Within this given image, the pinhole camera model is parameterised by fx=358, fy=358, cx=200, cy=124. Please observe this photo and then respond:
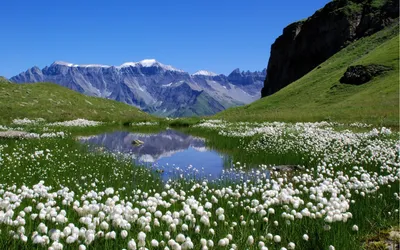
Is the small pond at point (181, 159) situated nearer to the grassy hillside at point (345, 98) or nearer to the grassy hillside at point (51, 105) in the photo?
the grassy hillside at point (345, 98)

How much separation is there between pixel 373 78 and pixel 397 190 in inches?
2420

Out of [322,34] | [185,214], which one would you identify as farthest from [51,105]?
[322,34]

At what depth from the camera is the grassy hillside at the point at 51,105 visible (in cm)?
4584

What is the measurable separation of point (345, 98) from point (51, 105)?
46747 millimetres

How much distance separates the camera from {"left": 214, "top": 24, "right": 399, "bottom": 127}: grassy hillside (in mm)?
40344

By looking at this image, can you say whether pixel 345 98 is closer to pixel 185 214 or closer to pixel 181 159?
pixel 181 159

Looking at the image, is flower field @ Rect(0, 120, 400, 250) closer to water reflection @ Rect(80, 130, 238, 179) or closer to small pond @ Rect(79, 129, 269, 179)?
small pond @ Rect(79, 129, 269, 179)

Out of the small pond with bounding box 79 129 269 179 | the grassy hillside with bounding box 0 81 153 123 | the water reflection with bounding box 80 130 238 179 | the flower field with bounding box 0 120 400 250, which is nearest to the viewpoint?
the flower field with bounding box 0 120 400 250

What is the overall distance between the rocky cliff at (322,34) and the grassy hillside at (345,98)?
734 centimetres

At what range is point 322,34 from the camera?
122 meters

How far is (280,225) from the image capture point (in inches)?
303

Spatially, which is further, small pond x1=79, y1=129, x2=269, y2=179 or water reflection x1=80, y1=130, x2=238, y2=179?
water reflection x1=80, y1=130, x2=238, y2=179

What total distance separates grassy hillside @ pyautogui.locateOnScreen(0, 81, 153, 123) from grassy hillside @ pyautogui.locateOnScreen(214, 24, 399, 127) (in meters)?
19.0

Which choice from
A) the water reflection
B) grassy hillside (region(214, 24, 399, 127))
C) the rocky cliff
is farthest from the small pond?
the rocky cliff
